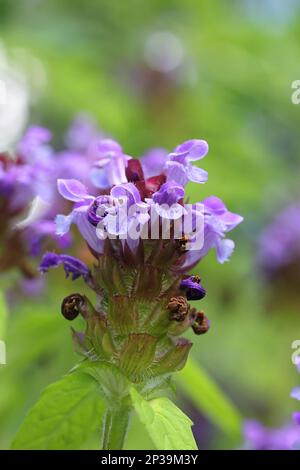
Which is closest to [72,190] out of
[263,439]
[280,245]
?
[263,439]

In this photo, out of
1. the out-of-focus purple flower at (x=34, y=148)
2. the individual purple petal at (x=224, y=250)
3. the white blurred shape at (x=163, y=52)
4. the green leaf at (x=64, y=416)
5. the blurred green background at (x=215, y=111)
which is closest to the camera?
the green leaf at (x=64, y=416)

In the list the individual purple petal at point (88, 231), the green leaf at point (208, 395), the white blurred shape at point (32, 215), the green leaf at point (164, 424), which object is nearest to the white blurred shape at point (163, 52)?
the white blurred shape at point (32, 215)

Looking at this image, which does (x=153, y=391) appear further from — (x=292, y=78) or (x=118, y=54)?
(x=118, y=54)

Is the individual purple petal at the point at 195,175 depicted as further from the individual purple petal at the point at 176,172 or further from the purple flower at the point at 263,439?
the purple flower at the point at 263,439

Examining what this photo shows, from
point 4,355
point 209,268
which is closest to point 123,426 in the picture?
point 4,355

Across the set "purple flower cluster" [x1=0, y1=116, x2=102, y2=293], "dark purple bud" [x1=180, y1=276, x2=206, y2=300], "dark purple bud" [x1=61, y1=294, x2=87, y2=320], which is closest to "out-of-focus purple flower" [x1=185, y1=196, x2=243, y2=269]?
"dark purple bud" [x1=180, y1=276, x2=206, y2=300]

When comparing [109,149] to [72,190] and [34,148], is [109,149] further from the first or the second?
[34,148]
